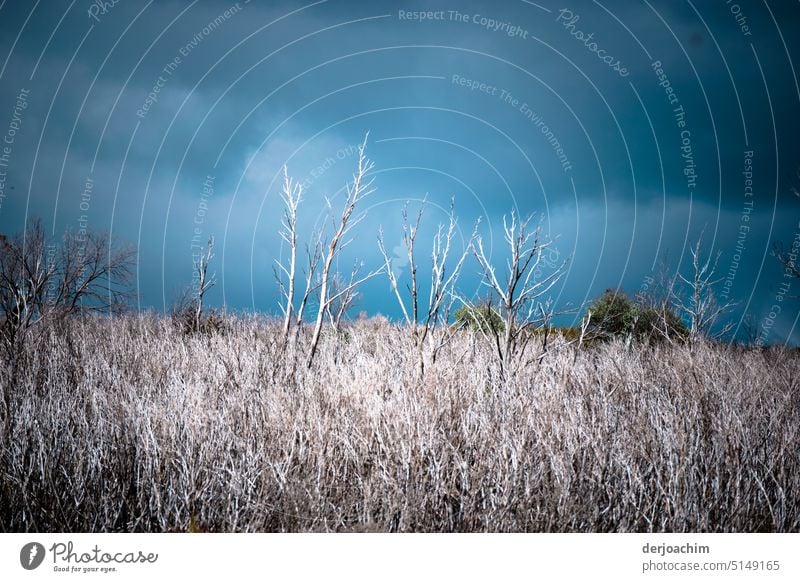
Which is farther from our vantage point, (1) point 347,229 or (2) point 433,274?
(1) point 347,229

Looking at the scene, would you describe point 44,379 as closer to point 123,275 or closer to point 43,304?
point 43,304

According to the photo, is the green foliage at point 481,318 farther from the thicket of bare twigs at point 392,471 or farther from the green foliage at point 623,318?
the green foliage at point 623,318

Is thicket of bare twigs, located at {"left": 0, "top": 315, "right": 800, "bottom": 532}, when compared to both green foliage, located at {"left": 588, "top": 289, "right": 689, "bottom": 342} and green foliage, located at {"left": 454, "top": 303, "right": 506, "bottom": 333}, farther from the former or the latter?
green foliage, located at {"left": 588, "top": 289, "right": 689, "bottom": 342}

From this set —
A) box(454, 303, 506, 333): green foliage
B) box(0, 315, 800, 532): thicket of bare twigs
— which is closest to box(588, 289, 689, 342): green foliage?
box(454, 303, 506, 333): green foliage

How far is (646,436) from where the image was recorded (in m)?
3.32
